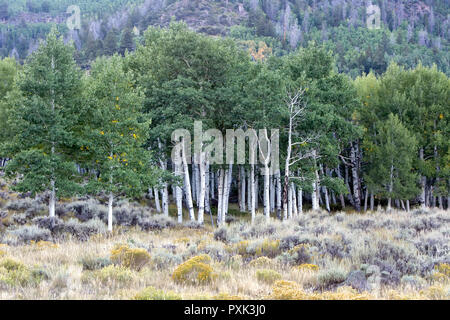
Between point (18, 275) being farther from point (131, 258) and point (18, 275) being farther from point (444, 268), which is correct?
point (444, 268)

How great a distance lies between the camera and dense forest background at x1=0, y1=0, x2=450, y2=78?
4274 inches

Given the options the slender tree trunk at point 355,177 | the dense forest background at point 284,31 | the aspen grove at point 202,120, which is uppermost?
the dense forest background at point 284,31

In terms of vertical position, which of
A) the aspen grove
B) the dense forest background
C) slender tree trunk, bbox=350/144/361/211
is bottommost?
slender tree trunk, bbox=350/144/361/211

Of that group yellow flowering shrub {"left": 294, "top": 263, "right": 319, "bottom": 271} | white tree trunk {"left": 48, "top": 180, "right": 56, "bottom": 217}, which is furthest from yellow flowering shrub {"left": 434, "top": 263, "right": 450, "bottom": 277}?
white tree trunk {"left": 48, "top": 180, "right": 56, "bottom": 217}

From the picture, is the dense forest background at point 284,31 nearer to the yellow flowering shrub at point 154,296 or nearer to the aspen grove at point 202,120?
the aspen grove at point 202,120

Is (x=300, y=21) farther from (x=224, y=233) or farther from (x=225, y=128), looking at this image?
(x=224, y=233)

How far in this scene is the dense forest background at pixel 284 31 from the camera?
356 ft

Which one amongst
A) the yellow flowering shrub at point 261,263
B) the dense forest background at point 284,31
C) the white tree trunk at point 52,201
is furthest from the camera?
the dense forest background at point 284,31

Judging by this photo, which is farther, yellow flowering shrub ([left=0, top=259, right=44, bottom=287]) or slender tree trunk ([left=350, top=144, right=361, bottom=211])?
slender tree trunk ([left=350, top=144, right=361, bottom=211])

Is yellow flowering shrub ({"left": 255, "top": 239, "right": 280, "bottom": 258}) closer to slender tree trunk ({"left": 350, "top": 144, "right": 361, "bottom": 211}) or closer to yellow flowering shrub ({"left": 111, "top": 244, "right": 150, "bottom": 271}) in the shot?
yellow flowering shrub ({"left": 111, "top": 244, "right": 150, "bottom": 271})

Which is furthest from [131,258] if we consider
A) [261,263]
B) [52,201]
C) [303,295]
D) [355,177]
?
[355,177]

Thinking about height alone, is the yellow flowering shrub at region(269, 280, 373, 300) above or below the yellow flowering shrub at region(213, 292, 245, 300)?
below

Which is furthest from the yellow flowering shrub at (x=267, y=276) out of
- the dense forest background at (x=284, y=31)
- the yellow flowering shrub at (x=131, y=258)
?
the dense forest background at (x=284, y=31)

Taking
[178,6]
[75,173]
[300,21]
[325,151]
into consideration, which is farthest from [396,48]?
[75,173]
